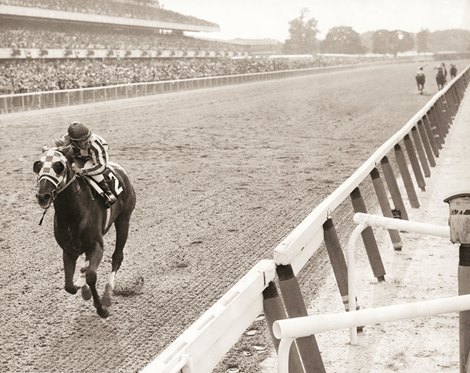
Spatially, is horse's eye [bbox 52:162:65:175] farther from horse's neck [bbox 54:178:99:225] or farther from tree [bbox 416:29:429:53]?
tree [bbox 416:29:429:53]

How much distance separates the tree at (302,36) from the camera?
127500mm

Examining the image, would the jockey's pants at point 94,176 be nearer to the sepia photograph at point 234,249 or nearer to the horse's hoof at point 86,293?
the sepia photograph at point 234,249

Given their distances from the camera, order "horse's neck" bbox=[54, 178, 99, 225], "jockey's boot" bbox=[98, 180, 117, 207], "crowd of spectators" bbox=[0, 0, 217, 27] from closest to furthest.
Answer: "horse's neck" bbox=[54, 178, 99, 225] → "jockey's boot" bbox=[98, 180, 117, 207] → "crowd of spectators" bbox=[0, 0, 217, 27]

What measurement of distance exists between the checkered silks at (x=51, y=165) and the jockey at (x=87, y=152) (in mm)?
360

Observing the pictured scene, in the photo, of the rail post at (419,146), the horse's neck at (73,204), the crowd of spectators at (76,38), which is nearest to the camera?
the horse's neck at (73,204)

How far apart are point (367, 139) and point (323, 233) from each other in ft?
35.7

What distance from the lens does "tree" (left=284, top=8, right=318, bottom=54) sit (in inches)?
5020

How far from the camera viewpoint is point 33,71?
23266mm

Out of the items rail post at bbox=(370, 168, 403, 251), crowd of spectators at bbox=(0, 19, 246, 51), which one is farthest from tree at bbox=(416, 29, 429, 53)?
rail post at bbox=(370, 168, 403, 251)

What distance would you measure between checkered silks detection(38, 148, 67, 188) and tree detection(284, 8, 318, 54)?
4921 inches

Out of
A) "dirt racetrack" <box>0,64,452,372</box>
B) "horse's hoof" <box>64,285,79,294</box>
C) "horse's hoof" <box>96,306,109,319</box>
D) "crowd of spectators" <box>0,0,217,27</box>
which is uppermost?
"crowd of spectators" <box>0,0,217,27</box>

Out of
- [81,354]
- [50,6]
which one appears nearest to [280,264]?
[81,354]

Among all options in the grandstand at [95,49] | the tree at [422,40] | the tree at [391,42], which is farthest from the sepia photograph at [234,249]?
the tree at [422,40]

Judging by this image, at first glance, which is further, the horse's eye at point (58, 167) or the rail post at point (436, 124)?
the rail post at point (436, 124)
